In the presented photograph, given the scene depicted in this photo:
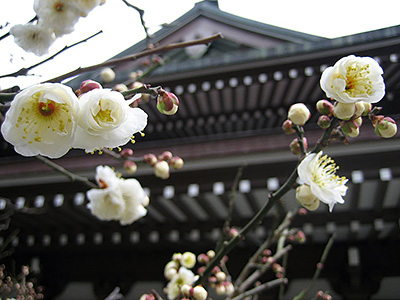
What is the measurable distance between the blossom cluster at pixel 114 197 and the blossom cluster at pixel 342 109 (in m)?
0.68

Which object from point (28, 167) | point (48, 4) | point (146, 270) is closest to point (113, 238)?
point (146, 270)

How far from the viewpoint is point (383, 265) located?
8.39 ft

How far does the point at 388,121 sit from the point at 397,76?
210cm

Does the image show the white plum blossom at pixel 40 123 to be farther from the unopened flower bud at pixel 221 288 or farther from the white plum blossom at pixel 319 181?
the unopened flower bud at pixel 221 288

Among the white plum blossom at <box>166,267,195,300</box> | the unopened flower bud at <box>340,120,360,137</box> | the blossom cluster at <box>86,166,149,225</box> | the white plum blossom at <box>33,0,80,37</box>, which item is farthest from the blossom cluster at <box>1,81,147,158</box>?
the white plum blossom at <box>166,267,195,300</box>

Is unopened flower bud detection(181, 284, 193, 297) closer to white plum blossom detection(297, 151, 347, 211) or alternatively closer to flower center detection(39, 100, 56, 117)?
white plum blossom detection(297, 151, 347, 211)

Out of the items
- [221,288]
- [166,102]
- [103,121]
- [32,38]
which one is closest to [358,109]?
[166,102]

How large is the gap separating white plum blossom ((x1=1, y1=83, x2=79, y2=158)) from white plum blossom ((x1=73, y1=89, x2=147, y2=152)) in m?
0.02

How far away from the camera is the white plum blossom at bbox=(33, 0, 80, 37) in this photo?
0.74 meters

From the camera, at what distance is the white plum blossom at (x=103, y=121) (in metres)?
0.51

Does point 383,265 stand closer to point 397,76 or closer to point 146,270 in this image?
point 397,76

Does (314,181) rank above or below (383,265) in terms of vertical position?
above

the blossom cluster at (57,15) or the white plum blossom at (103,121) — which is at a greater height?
the blossom cluster at (57,15)

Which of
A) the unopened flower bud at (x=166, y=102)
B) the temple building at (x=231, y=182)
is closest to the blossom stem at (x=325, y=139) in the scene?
the unopened flower bud at (x=166, y=102)
